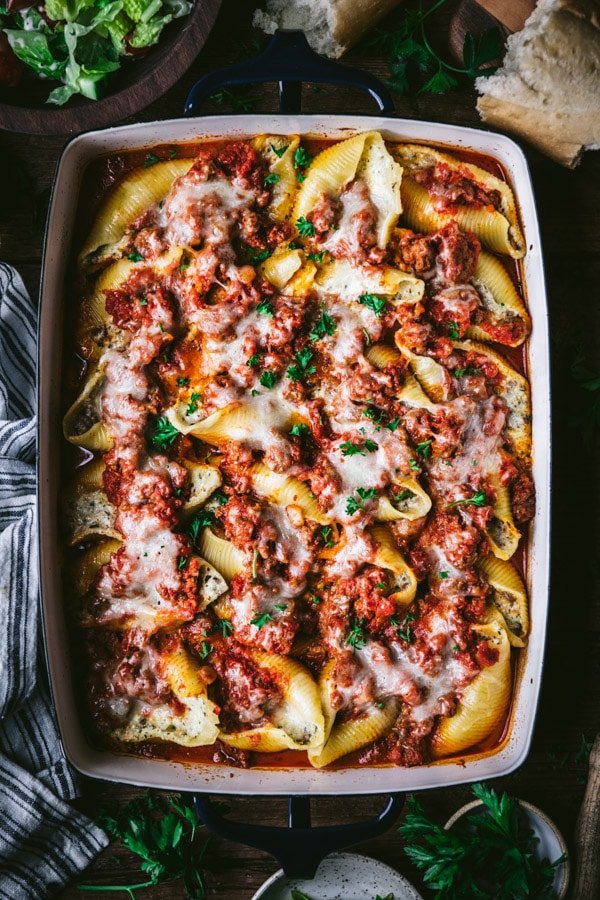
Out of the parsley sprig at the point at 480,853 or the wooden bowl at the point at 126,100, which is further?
the parsley sprig at the point at 480,853

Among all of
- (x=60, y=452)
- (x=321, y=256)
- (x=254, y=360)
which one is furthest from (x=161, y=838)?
(x=321, y=256)

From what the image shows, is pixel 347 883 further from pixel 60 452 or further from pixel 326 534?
pixel 60 452

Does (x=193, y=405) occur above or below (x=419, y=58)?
below

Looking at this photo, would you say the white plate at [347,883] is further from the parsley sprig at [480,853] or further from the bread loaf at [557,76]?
the bread loaf at [557,76]

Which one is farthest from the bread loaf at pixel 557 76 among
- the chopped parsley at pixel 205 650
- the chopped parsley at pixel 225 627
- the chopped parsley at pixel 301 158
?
the chopped parsley at pixel 205 650

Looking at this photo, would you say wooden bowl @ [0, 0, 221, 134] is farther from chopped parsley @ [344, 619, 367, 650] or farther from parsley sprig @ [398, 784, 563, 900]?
parsley sprig @ [398, 784, 563, 900]

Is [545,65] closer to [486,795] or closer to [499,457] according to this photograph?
[499,457]
